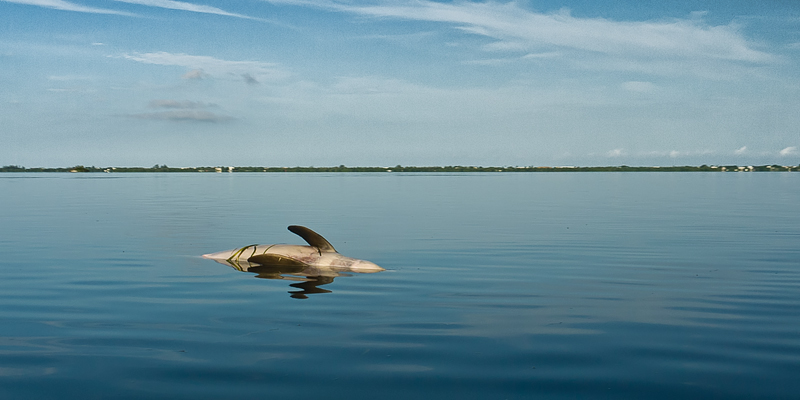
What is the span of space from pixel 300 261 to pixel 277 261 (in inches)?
32.6

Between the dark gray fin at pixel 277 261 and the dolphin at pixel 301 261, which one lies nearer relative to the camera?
the dolphin at pixel 301 261

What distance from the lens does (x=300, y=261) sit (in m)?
19.9

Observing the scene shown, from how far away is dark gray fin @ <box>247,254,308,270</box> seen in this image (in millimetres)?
20000

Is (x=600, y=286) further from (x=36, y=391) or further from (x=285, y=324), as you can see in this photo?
(x=36, y=391)

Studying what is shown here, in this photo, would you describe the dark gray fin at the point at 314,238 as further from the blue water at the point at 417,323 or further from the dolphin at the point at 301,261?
the blue water at the point at 417,323

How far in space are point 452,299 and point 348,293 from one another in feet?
8.61

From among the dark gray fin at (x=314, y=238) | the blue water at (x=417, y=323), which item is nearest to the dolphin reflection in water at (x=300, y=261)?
the dark gray fin at (x=314, y=238)

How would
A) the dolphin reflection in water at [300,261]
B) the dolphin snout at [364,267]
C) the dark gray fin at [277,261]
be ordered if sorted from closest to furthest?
1. the dolphin reflection in water at [300,261]
2. the dolphin snout at [364,267]
3. the dark gray fin at [277,261]

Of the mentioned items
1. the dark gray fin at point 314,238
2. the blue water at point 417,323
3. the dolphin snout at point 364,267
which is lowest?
the blue water at point 417,323

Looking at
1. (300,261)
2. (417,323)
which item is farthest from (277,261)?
(417,323)

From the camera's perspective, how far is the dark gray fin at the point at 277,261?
2000 cm

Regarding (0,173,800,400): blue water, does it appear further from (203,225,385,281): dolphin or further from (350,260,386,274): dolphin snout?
(203,225,385,281): dolphin

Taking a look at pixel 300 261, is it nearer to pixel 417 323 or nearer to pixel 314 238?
pixel 314 238

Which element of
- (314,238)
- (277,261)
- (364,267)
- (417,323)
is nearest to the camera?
(417,323)
